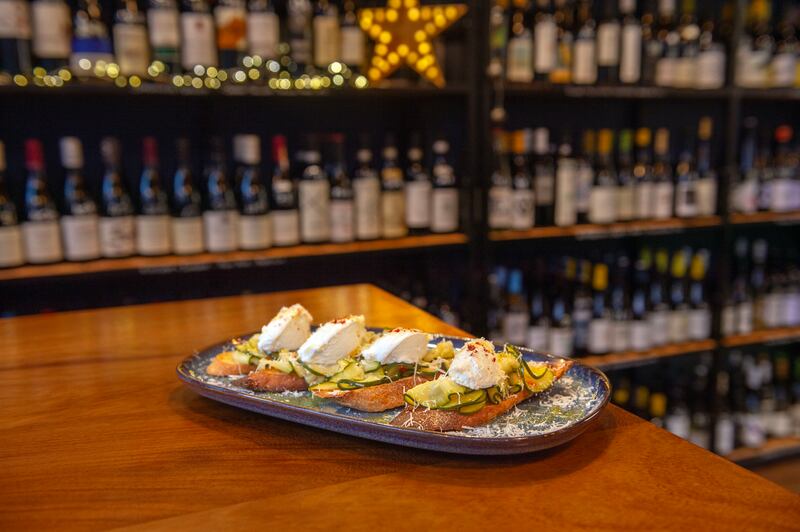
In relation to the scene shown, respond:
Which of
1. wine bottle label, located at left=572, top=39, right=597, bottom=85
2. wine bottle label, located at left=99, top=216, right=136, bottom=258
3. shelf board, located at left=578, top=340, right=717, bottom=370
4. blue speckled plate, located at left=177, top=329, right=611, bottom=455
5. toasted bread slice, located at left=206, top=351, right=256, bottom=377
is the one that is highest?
wine bottle label, located at left=572, top=39, right=597, bottom=85

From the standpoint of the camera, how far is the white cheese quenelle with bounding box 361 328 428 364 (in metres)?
0.67

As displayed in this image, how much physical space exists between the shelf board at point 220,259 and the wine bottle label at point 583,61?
607mm

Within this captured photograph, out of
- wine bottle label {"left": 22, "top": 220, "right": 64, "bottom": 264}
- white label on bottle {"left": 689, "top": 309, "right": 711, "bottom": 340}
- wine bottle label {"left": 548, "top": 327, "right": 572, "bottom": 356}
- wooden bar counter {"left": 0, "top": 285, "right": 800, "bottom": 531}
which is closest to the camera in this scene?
wooden bar counter {"left": 0, "top": 285, "right": 800, "bottom": 531}

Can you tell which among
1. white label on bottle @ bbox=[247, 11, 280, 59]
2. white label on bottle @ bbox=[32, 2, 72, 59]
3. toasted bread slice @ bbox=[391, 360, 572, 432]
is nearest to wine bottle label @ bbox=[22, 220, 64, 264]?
white label on bottle @ bbox=[32, 2, 72, 59]

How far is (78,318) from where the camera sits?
1.11 metres

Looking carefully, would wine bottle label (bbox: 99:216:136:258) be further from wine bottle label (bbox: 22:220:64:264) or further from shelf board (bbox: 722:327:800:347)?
shelf board (bbox: 722:327:800:347)

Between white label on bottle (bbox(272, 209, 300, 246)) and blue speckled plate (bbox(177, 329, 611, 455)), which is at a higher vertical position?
white label on bottle (bbox(272, 209, 300, 246))

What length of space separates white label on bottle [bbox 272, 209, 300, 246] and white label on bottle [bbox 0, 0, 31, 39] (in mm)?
686

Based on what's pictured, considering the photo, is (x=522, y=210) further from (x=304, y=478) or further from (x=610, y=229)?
(x=304, y=478)

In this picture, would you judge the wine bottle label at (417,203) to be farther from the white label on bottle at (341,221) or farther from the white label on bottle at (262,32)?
the white label on bottle at (262,32)

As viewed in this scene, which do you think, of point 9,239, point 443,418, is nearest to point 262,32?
point 9,239

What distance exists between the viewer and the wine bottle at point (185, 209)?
1663mm

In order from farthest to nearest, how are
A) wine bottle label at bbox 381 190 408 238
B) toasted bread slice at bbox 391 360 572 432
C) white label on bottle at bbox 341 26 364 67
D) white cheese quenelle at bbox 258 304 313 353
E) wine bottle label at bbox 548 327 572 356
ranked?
wine bottle label at bbox 548 327 572 356, wine bottle label at bbox 381 190 408 238, white label on bottle at bbox 341 26 364 67, white cheese quenelle at bbox 258 304 313 353, toasted bread slice at bbox 391 360 572 432

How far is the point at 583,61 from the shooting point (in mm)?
2018
